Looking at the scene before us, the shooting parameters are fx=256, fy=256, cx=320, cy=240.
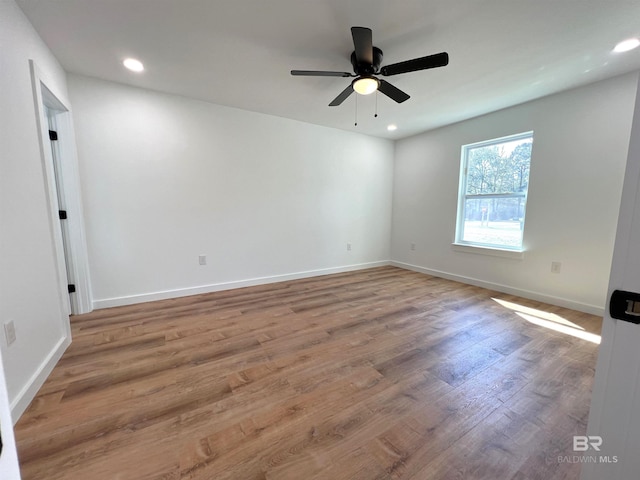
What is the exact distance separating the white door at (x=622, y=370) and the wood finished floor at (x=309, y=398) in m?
0.67

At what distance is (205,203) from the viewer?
3.46 meters

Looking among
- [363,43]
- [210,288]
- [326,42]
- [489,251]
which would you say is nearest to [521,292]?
[489,251]

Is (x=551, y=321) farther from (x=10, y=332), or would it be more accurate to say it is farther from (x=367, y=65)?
(x=10, y=332)

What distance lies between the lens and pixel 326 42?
217 cm

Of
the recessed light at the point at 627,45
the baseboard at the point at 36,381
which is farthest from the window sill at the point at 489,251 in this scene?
the baseboard at the point at 36,381

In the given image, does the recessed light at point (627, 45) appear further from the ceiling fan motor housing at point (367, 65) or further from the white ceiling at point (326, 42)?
the ceiling fan motor housing at point (367, 65)

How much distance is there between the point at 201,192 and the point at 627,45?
4.47m

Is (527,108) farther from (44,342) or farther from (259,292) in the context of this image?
(44,342)

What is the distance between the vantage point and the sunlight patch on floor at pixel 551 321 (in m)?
2.42

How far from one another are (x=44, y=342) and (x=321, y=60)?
10.5 feet

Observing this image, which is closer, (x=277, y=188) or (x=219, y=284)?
(x=219, y=284)

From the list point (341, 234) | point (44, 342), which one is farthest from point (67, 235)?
point (341, 234)

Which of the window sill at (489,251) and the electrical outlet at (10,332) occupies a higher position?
the window sill at (489,251)

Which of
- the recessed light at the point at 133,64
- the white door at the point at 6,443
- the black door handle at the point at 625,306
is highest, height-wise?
the recessed light at the point at 133,64
